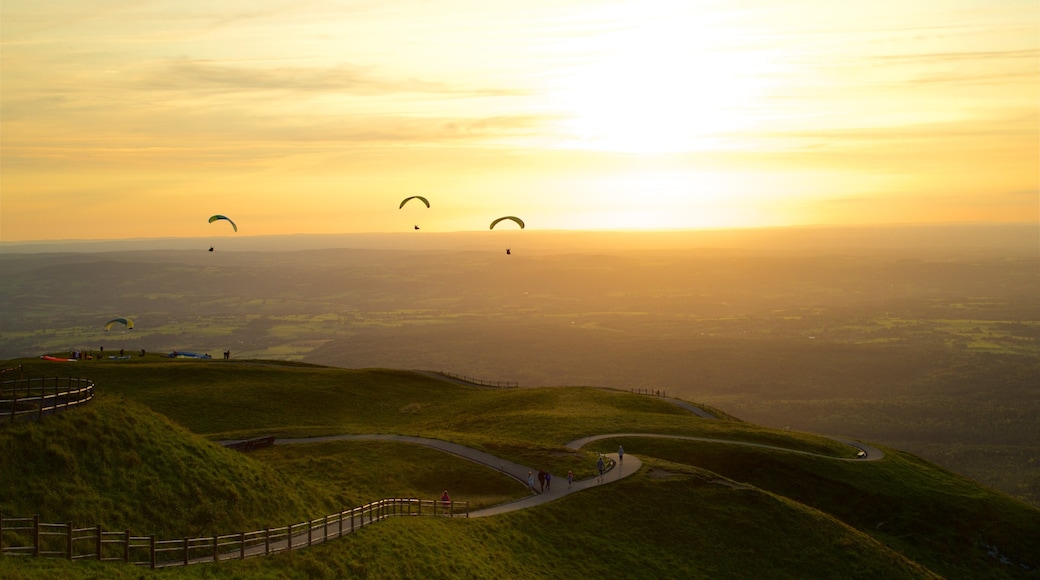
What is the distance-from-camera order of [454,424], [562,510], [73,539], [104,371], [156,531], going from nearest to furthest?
[73,539] → [156,531] → [562,510] → [454,424] → [104,371]

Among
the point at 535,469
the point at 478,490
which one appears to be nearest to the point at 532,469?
the point at 535,469

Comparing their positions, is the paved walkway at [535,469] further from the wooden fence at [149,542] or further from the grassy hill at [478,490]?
the wooden fence at [149,542]

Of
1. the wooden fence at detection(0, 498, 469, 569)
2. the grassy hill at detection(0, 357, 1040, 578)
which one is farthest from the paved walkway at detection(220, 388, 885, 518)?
the wooden fence at detection(0, 498, 469, 569)

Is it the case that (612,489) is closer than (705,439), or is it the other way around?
(612,489)

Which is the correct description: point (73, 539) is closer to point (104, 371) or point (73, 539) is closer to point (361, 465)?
point (361, 465)

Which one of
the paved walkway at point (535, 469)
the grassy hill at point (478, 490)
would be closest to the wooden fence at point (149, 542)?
the grassy hill at point (478, 490)

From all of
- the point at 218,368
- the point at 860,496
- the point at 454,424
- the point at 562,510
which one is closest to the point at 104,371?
the point at 218,368
